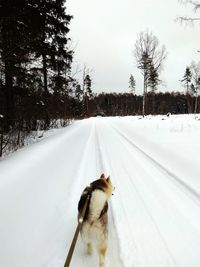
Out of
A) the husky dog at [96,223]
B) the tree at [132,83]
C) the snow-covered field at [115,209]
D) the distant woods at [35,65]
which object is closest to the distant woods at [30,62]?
the distant woods at [35,65]

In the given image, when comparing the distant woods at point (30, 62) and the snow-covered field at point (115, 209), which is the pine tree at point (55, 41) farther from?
the snow-covered field at point (115, 209)

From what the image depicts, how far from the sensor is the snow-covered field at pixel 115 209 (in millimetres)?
Result: 2740

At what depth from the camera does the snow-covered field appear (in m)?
2.74

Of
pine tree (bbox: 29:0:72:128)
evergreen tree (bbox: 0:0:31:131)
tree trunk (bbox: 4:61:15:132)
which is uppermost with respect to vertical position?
pine tree (bbox: 29:0:72:128)

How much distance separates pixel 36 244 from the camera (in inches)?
119

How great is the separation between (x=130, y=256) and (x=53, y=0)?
19967 mm

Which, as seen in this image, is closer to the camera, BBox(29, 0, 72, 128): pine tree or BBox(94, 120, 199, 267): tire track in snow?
BBox(94, 120, 199, 267): tire track in snow

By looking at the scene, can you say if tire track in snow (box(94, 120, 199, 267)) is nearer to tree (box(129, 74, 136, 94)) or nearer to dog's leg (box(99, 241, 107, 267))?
dog's leg (box(99, 241, 107, 267))

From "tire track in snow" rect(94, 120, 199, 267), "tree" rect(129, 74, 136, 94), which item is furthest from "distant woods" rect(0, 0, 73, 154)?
"tree" rect(129, 74, 136, 94)

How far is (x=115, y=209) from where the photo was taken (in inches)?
151

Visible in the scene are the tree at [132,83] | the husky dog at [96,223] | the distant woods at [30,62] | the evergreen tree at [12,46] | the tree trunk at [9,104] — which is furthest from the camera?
the tree at [132,83]

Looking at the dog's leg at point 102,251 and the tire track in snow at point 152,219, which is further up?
the dog's leg at point 102,251

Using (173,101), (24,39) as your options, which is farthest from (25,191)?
(173,101)

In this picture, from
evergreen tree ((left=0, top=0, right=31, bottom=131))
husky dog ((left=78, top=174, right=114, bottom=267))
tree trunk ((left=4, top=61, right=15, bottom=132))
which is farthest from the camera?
tree trunk ((left=4, top=61, right=15, bottom=132))
